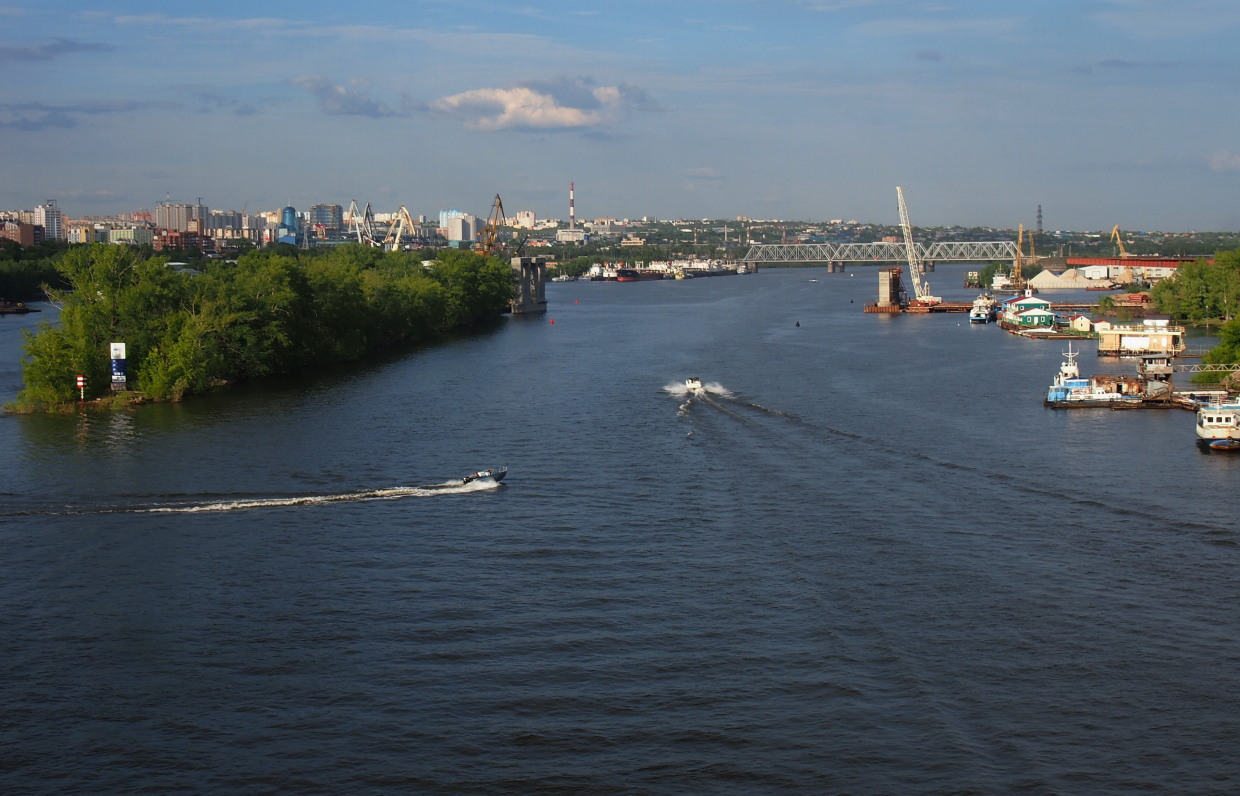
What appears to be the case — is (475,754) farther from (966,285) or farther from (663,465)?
(966,285)

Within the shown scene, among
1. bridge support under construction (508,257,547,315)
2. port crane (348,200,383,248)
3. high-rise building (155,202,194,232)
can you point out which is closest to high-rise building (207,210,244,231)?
high-rise building (155,202,194,232)

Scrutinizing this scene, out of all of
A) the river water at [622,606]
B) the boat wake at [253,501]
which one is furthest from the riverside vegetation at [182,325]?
the boat wake at [253,501]

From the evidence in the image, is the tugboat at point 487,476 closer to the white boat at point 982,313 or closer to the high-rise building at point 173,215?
the white boat at point 982,313

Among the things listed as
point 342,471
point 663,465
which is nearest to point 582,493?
point 663,465

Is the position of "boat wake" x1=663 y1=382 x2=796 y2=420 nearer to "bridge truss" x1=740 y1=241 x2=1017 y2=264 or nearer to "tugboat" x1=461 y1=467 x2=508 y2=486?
"tugboat" x1=461 y1=467 x2=508 y2=486

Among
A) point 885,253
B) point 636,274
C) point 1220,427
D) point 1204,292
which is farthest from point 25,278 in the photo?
point 885,253

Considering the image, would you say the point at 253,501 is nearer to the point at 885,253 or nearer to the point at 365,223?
the point at 365,223
